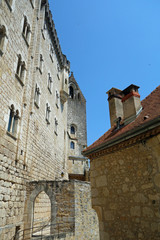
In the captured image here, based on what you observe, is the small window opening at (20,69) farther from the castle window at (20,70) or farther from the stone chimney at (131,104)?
the stone chimney at (131,104)

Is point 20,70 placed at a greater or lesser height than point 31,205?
greater

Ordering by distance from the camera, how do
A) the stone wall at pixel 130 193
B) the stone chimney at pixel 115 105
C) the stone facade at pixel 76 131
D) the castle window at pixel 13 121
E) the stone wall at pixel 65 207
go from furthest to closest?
the stone facade at pixel 76 131, the stone wall at pixel 65 207, the castle window at pixel 13 121, the stone chimney at pixel 115 105, the stone wall at pixel 130 193

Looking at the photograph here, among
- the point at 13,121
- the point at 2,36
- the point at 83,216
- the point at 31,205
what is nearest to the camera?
the point at 2,36

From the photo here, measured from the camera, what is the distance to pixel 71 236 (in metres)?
9.77

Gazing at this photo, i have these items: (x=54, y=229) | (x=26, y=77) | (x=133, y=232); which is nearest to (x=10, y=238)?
(x=54, y=229)

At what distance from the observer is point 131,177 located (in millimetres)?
4703

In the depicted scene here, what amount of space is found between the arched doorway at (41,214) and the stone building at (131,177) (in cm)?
639

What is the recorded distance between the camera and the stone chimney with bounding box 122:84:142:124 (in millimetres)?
5907

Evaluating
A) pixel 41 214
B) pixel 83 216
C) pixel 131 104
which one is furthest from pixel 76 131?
pixel 131 104

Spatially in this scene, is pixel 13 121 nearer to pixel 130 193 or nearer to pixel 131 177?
pixel 131 177

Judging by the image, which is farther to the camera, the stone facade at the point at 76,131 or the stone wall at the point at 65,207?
the stone facade at the point at 76,131

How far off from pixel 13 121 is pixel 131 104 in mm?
6071

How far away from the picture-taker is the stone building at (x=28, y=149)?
8.32 m

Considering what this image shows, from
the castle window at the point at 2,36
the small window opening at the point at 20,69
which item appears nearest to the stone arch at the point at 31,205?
the small window opening at the point at 20,69
